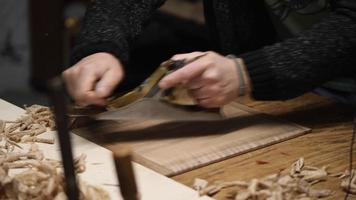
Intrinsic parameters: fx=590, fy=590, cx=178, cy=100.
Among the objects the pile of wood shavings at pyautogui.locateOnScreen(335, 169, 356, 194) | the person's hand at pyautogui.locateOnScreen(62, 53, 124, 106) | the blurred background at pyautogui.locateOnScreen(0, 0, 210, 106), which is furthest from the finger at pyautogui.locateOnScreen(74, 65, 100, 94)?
the blurred background at pyautogui.locateOnScreen(0, 0, 210, 106)

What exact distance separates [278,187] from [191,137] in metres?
0.28

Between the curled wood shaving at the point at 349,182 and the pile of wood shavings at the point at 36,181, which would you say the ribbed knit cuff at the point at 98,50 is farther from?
the curled wood shaving at the point at 349,182

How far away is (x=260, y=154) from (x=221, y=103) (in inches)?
6.9

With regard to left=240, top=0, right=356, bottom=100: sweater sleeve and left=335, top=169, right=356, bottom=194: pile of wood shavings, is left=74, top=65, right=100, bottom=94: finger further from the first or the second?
left=335, top=169, right=356, bottom=194: pile of wood shavings

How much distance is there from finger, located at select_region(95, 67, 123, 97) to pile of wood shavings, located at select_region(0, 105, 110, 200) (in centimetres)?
12

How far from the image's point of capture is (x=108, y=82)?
1.15 metres

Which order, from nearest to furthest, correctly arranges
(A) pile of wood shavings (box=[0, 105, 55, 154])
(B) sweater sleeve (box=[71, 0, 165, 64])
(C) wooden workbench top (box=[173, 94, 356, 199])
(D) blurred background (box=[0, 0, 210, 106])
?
(C) wooden workbench top (box=[173, 94, 356, 199]) → (A) pile of wood shavings (box=[0, 105, 55, 154]) → (B) sweater sleeve (box=[71, 0, 165, 64]) → (D) blurred background (box=[0, 0, 210, 106])

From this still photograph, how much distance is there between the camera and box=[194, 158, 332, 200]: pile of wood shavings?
85 centimetres

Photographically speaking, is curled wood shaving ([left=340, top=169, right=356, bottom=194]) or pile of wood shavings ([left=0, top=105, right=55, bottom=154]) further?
pile of wood shavings ([left=0, top=105, right=55, bottom=154])

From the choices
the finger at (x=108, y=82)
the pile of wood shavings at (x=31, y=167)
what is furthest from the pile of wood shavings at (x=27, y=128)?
the finger at (x=108, y=82)

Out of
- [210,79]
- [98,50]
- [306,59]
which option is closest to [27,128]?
[98,50]

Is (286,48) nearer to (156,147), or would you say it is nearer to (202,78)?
(202,78)

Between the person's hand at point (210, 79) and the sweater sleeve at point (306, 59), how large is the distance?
5 centimetres

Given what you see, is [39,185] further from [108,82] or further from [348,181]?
[348,181]
